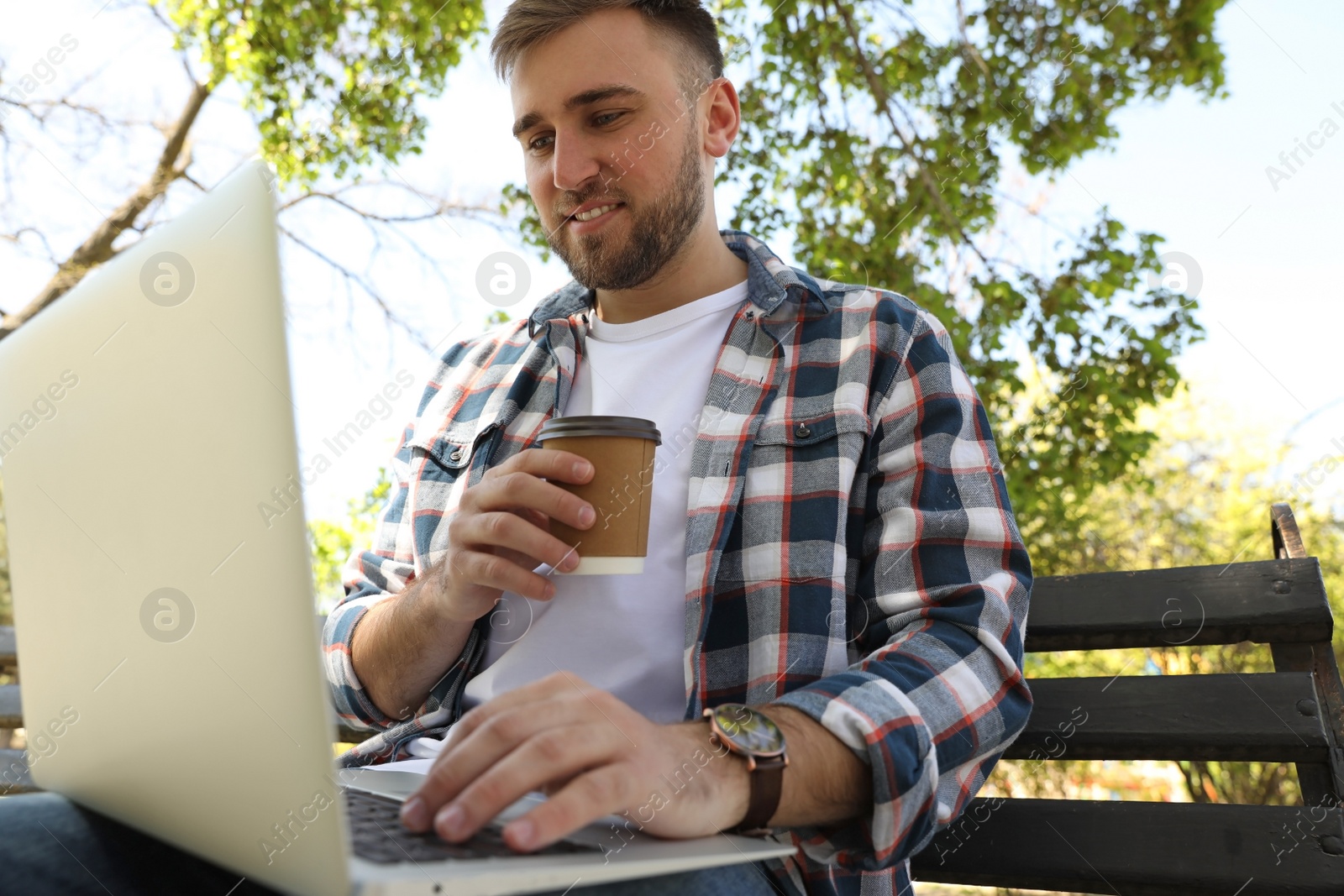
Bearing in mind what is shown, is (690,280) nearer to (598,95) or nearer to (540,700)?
(598,95)

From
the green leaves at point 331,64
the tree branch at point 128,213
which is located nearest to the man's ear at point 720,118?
the green leaves at point 331,64

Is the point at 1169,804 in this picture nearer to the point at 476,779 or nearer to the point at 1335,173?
the point at 476,779

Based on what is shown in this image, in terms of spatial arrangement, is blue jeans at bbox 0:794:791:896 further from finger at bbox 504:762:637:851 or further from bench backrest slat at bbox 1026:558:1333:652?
bench backrest slat at bbox 1026:558:1333:652

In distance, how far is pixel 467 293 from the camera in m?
7.07

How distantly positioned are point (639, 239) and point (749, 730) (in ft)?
3.92

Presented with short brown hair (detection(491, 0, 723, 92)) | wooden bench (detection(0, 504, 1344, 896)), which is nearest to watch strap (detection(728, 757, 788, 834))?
wooden bench (detection(0, 504, 1344, 896))

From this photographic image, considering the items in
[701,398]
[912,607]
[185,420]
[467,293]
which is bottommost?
[912,607]

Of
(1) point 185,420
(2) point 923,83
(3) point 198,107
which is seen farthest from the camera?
(3) point 198,107

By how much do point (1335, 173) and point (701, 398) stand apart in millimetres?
6453

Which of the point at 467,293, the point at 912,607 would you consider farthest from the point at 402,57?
the point at 912,607

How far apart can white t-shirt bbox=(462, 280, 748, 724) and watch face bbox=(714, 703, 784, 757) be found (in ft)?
1.59

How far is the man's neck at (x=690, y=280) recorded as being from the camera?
204cm

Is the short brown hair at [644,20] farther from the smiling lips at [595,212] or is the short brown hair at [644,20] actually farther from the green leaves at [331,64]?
the green leaves at [331,64]

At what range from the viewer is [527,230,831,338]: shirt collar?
1.85m
